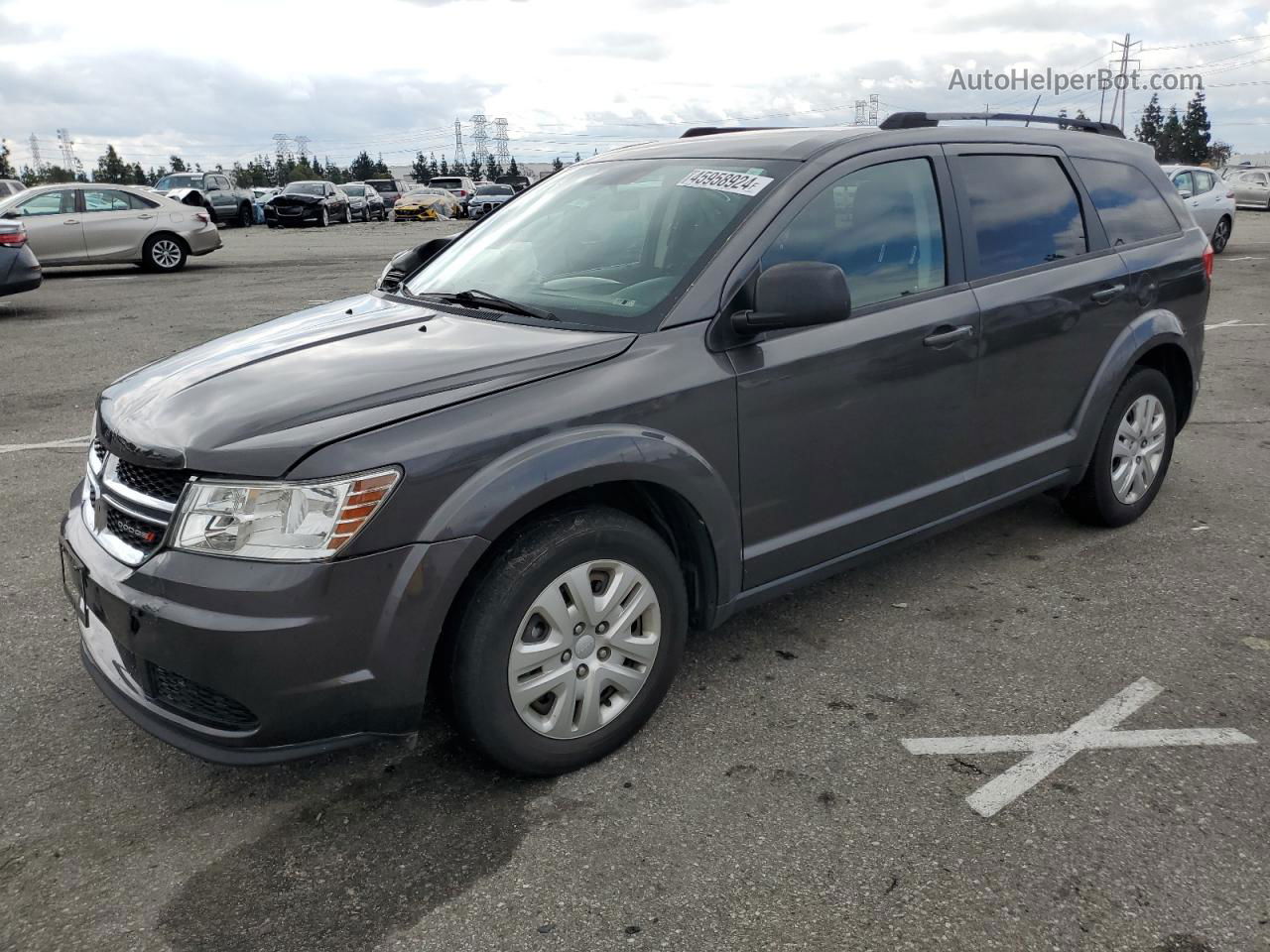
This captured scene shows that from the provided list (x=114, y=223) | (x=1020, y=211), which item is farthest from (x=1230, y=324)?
(x=114, y=223)

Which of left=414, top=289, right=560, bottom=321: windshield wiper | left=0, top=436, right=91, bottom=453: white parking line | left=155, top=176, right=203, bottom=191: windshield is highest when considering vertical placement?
left=155, top=176, right=203, bottom=191: windshield

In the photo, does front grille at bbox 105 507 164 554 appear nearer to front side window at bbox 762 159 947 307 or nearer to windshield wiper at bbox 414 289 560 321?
windshield wiper at bbox 414 289 560 321

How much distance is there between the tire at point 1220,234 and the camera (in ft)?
59.0

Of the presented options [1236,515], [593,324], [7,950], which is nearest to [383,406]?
[593,324]

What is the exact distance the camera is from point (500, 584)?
2594 mm

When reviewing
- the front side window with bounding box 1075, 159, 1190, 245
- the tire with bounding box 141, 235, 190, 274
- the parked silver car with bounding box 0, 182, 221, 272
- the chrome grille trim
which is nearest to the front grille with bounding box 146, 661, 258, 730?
the chrome grille trim

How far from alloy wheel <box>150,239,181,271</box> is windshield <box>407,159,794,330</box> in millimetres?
14398

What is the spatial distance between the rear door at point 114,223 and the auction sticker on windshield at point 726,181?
14.9 metres

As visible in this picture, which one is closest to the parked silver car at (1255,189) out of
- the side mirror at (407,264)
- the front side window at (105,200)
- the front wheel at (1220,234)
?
the front wheel at (1220,234)

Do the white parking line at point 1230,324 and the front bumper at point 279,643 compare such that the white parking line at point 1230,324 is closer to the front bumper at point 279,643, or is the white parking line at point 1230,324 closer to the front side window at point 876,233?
the front side window at point 876,233

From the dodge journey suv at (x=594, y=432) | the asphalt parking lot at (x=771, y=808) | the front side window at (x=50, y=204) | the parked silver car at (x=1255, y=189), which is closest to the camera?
the asphalt parking lot at (x=771, y=808)

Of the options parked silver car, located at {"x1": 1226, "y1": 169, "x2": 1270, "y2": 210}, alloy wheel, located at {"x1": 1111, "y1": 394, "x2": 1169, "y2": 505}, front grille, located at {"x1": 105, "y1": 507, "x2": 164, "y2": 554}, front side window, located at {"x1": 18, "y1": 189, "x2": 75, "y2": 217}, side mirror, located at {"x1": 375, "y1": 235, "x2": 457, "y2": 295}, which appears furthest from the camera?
parked silver car, located at {"x1": 1226, "y1": 169, "x2": 1270, "y2": 210}

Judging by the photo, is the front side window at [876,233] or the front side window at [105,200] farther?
the front side window at [105,200]

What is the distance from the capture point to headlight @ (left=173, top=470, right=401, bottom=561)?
239 centimetres
